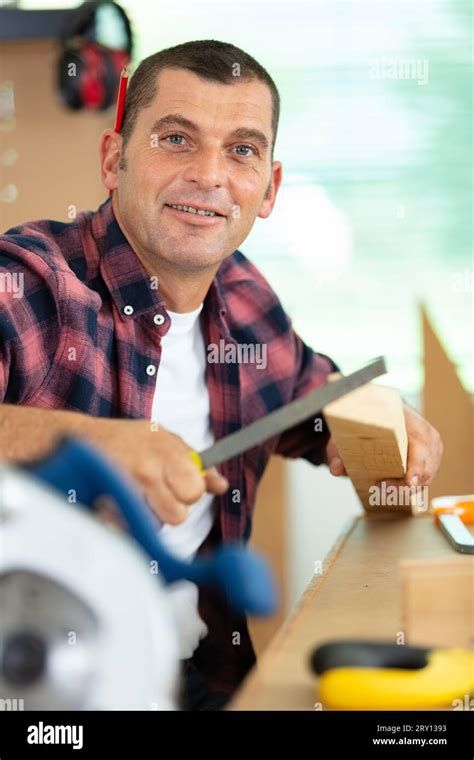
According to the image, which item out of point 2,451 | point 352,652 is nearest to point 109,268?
point 2,451

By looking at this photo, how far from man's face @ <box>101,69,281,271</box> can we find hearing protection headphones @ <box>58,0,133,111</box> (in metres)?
0.45

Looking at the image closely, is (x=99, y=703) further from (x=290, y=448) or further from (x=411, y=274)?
(x=411, y=274)

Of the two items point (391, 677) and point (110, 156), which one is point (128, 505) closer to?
point (391, 677)

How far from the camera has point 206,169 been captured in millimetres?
688

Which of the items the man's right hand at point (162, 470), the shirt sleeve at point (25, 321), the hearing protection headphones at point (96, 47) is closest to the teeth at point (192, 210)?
the shirt sleeve at point (25, 321)

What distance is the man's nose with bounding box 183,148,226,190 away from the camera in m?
0.67

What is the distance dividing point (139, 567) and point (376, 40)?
1049 mm

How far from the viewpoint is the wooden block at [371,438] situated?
473 millimetres

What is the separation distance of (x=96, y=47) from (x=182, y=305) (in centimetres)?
52

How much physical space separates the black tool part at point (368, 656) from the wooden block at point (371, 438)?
0.13 meters

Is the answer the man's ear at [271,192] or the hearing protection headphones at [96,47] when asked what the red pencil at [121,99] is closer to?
the man's ear at [271,192]

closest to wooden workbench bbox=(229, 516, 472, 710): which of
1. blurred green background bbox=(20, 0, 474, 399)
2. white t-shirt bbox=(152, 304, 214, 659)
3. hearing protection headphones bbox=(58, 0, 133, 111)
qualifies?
white t-shirt bbox=(152, 304, 214, 659)

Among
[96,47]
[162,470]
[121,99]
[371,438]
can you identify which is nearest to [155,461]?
[162,470]

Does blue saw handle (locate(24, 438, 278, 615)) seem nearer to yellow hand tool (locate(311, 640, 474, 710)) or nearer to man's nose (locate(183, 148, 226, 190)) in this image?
yellow hand tool (locate(311, 640, 474, 710))
